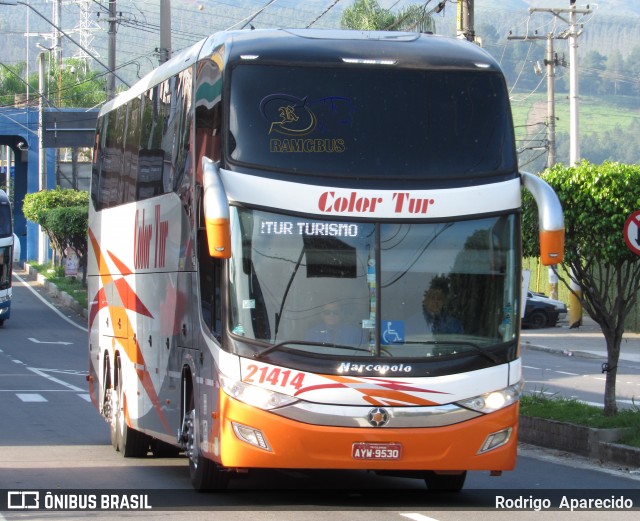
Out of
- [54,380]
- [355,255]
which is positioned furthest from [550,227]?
[54,380]

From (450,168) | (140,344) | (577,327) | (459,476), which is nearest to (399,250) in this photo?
(450,168)

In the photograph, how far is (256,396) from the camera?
10367 mm

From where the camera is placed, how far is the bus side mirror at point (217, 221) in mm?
10164

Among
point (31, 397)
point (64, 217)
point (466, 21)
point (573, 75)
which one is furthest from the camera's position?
point (64, 217)

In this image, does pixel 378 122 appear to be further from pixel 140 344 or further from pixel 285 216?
pixel 140 344

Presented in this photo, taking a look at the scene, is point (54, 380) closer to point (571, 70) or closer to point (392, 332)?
point (392, 332)

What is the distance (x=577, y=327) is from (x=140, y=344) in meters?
30.3

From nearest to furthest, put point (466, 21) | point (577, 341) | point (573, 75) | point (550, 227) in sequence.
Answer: point (550, 227) → point (466, 21) → point (577, 341) → point (573, 75)

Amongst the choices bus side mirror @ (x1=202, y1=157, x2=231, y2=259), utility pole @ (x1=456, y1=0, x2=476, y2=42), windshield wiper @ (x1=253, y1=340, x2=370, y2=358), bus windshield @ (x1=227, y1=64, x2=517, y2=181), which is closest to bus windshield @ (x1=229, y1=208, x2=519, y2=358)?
windshield wiper @ (x1=253, y1=340, x2=370, y2=358)

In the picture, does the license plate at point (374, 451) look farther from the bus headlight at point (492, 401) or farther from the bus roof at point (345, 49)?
the bus roof at point (345, 49)

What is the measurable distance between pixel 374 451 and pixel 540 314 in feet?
110

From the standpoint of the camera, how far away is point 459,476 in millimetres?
11852

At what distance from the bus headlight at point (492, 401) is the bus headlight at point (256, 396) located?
140cm

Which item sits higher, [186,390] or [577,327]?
[186,390]
